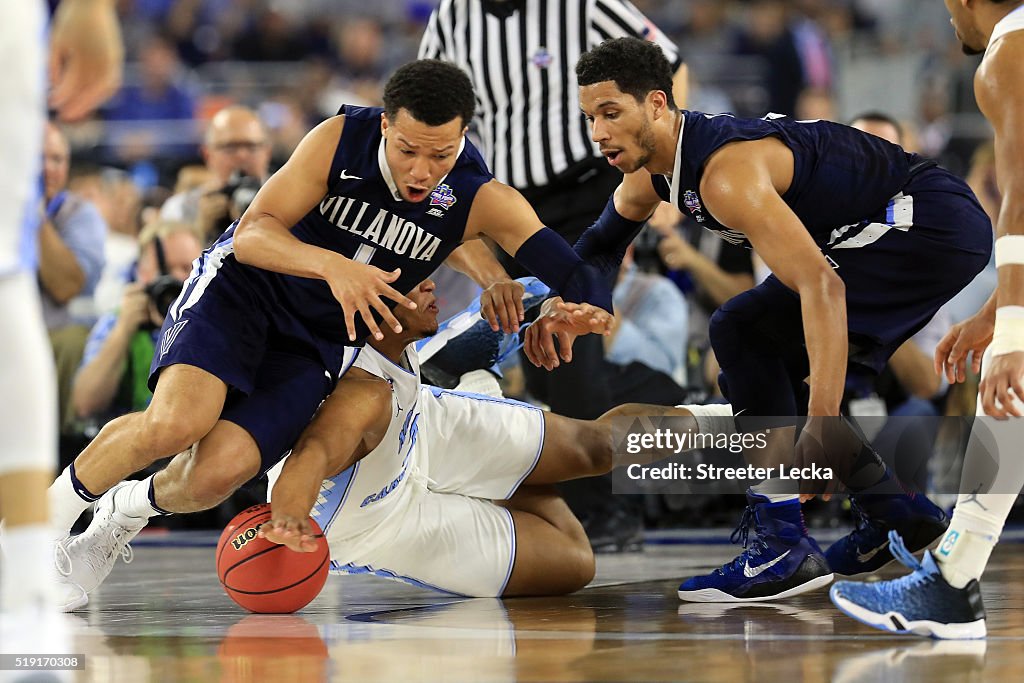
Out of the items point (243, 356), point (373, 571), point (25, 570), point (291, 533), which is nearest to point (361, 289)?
point (243, 356)

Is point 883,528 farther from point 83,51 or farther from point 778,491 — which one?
point 83,51

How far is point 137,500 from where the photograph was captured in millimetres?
3734

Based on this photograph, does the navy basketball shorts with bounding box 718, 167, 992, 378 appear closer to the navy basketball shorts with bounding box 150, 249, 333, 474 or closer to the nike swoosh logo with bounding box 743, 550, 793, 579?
the nike swoosh logo with bounding box 743, 550, 793, 579

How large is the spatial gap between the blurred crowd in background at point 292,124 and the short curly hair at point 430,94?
2.34 m

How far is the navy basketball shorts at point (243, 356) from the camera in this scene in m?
3.61

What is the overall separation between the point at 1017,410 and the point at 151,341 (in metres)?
4.41

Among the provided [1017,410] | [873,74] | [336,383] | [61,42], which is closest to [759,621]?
[1017,410]

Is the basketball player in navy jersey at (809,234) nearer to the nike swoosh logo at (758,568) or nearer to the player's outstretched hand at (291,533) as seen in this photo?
the nike swoosh logo at (758,568)

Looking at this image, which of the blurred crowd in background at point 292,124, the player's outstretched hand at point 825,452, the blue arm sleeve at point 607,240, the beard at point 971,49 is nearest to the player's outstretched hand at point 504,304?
the blue arm sleeve at point 607,240

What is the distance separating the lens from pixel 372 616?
351cm

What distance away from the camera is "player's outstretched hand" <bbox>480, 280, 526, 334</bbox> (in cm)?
375

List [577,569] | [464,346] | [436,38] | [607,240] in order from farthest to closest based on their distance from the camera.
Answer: [436,38] < [464,346] < [607,240] < [577,569]

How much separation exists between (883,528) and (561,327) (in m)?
1.13

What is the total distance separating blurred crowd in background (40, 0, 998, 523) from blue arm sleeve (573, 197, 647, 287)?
1.69m
